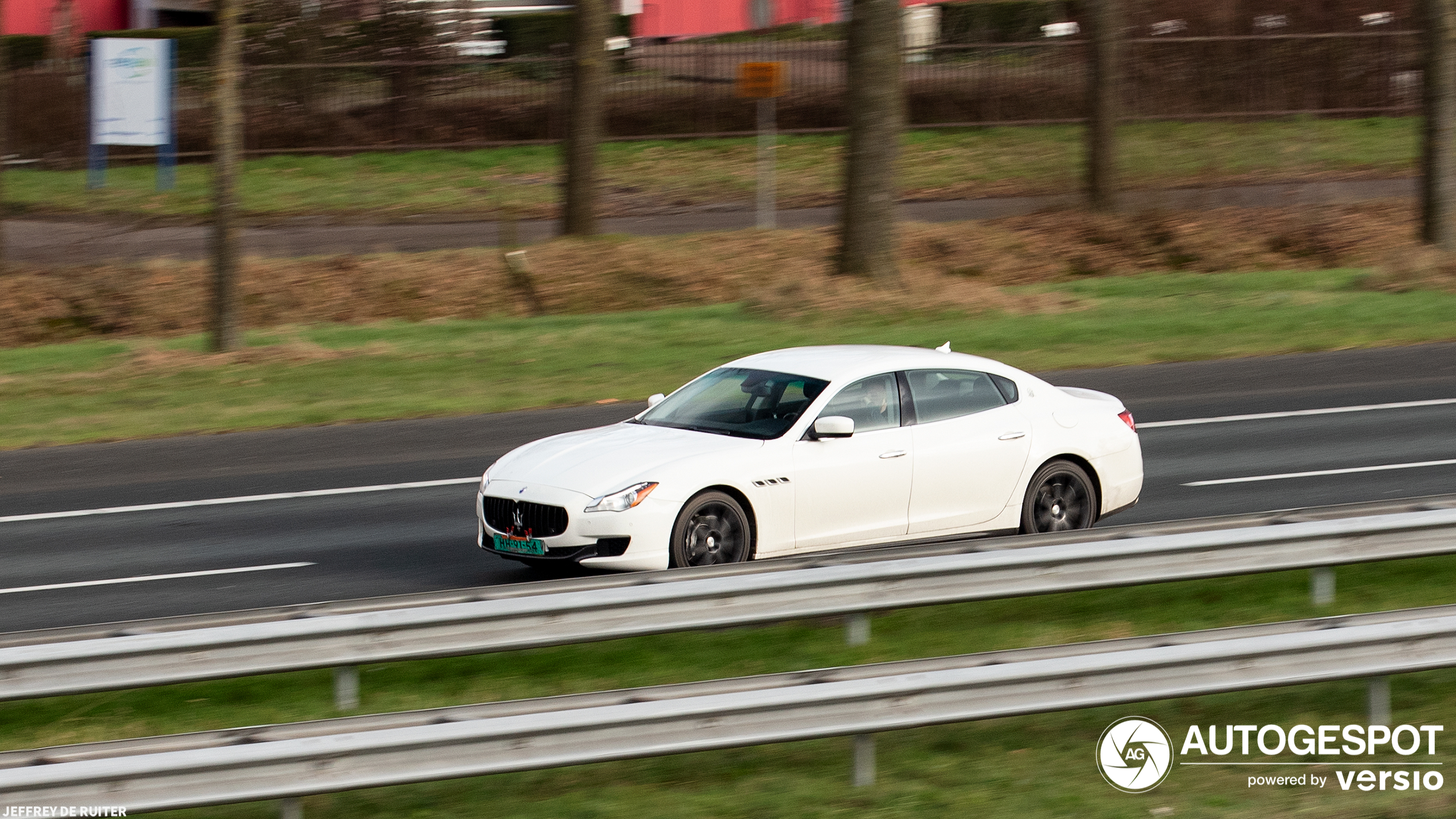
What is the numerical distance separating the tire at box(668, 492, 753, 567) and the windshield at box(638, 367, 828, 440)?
1.92 feet

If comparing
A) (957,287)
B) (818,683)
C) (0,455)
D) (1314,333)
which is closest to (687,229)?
(957,287)

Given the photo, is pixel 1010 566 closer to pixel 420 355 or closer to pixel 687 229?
pixel 420 355

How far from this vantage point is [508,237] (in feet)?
92.8

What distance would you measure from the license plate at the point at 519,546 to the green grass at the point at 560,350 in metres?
6.91

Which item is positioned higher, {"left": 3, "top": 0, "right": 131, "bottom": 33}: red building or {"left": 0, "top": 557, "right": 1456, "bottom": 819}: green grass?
{"left": 3, "top": 0, "right": 131, "bottom": 33}: red building

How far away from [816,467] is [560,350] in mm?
10684

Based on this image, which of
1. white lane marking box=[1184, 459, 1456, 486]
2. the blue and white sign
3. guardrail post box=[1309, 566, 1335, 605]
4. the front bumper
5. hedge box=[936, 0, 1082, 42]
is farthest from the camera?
hedge box=[936, 0, 1082, 42]

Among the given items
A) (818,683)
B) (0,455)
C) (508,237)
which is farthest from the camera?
(508,237)

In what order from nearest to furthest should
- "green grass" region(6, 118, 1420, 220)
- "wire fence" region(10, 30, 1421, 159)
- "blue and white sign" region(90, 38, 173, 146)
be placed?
"blue and white sign" region(90, 38, 173, 146) < "green grass" region(6, 118, 1420, 220) < "wire fence" region(10, 30, 1421, 159)

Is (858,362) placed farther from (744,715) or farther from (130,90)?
(130,90)

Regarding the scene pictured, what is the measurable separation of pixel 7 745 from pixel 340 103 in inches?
1353

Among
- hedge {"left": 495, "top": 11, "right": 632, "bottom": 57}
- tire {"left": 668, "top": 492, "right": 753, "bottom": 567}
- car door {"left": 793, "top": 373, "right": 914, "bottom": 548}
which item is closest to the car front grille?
tire {"left": 668, "top": 492, "right": 753, "bottom": 567}

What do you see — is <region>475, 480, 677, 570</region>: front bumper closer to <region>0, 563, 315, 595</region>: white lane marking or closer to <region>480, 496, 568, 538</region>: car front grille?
<region>480, 496, 568, 538</region>: car front grille

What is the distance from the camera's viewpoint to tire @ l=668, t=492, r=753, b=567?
9586 millimetres
